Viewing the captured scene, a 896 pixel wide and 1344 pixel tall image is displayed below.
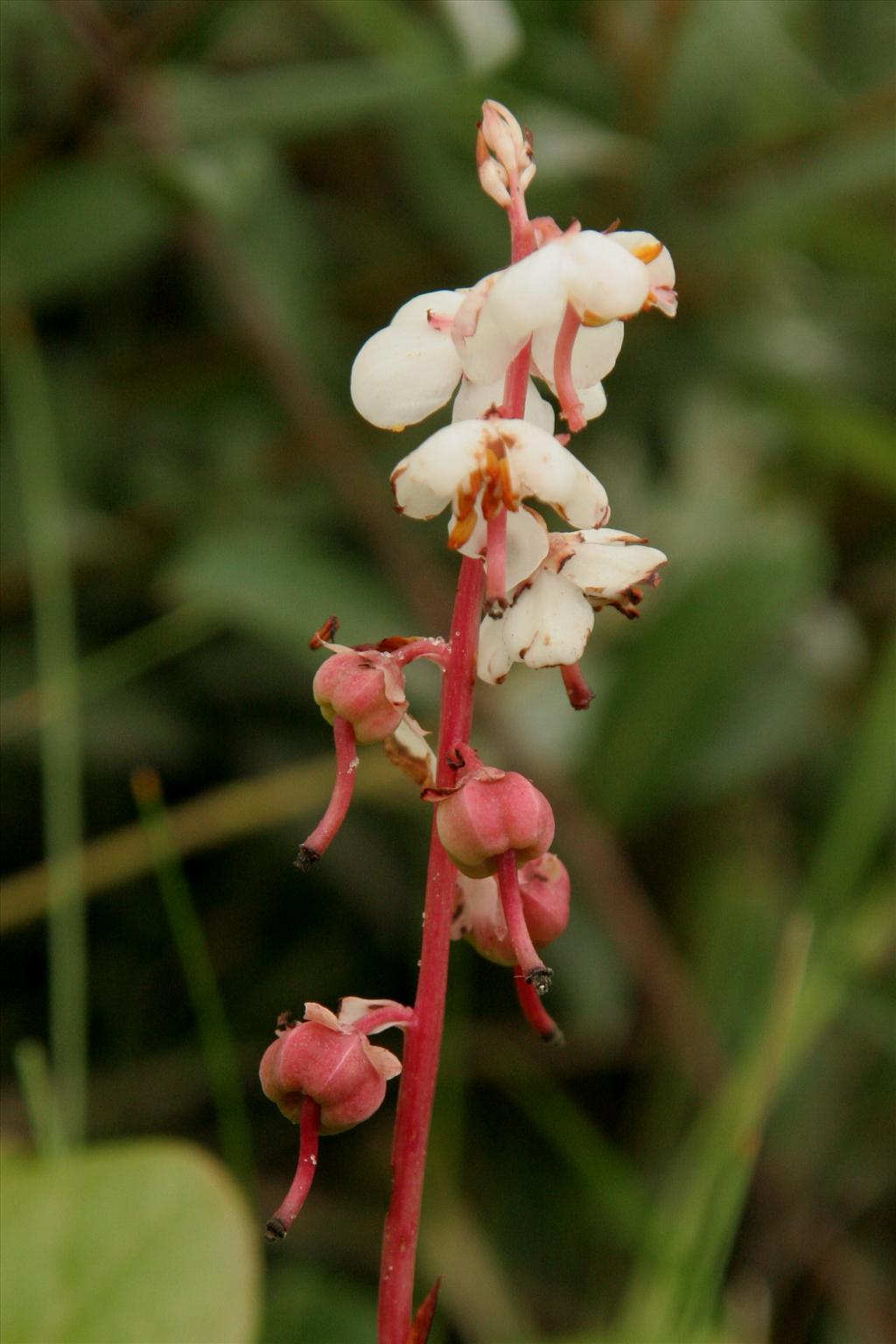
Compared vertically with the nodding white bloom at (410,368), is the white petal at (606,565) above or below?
below

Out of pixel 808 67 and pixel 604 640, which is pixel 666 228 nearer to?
pixel 808 67

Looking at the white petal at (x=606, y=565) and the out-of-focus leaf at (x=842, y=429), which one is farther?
the out-of-focus leaf at (x=842, y=429)

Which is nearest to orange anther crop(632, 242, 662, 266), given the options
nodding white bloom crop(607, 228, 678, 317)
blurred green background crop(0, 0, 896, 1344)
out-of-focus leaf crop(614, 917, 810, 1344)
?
nodding white bloom crop(607, 228, 678, 317)

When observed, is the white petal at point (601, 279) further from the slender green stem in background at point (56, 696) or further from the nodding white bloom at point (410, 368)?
the slender green stem in background at point (56, 696)

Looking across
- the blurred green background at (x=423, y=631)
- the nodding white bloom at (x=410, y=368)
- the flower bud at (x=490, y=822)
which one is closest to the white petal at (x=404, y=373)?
the nodding white bloom at (x=410, y=368)

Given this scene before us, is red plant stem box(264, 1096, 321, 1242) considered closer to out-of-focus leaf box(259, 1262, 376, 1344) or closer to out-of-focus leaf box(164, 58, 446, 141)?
out-of-focus leaf box(259, 1262, 376, 1344)

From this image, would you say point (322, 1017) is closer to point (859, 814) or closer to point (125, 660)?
point (859, 814)

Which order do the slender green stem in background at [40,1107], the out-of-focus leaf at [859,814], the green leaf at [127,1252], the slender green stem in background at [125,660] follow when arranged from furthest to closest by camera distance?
the slender green stem in background at [125,660] → the out-of-focus leaf at [859,814] → the slender green stem in background at [40,1107] → the green leaf at [127,1252]
